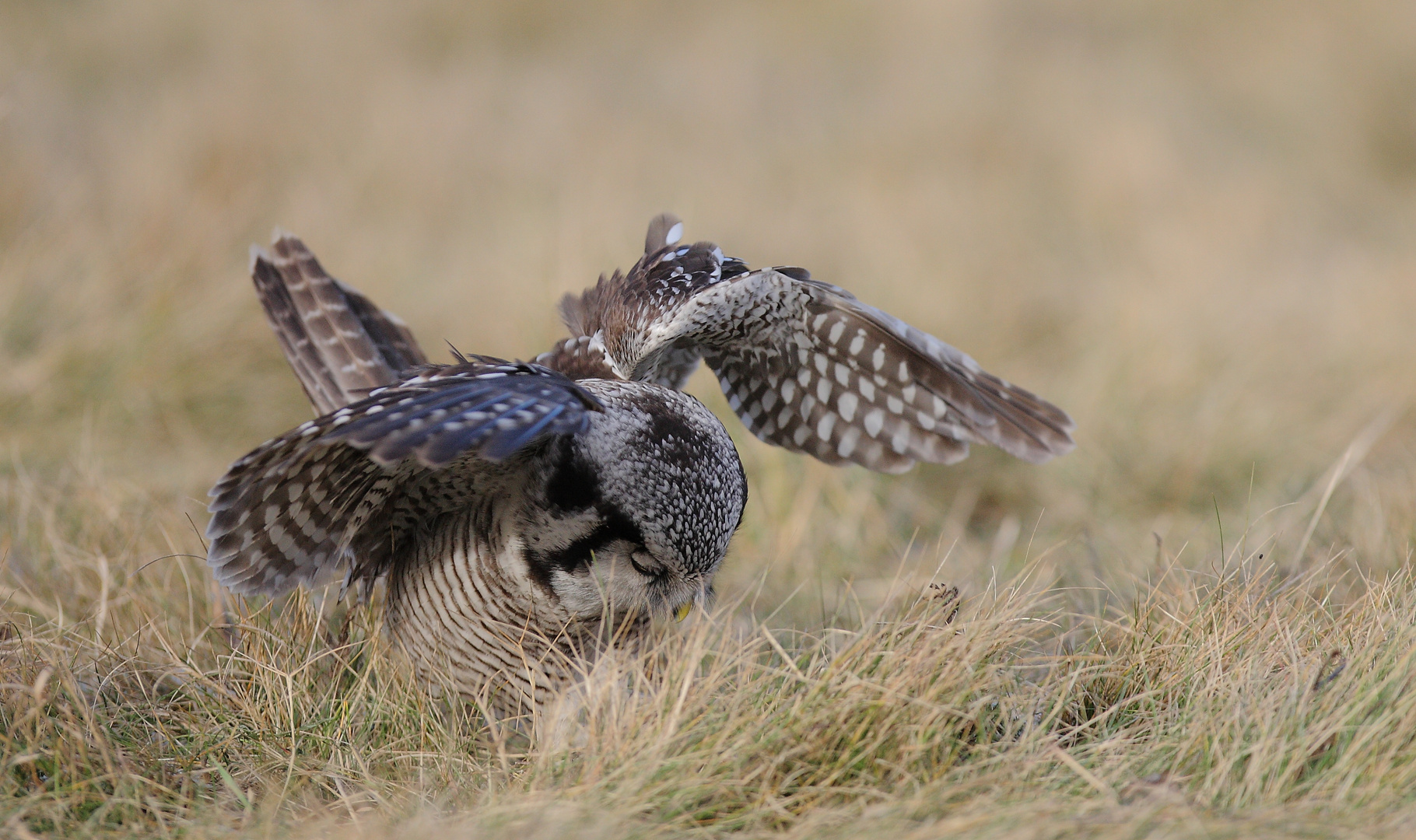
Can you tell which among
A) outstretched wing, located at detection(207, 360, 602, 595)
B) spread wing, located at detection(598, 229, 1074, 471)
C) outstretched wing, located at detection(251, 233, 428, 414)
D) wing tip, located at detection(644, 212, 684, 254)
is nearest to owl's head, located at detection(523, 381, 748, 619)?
outstretched wing, located at detection(207, 360, 602, 595)

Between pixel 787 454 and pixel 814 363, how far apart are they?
5.09ft

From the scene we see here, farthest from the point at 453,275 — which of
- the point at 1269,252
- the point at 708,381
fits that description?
the point at 1269,252

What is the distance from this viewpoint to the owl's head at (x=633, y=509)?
260 cm

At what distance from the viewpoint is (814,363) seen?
348cm

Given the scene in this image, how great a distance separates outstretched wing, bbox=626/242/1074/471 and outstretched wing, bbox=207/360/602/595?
2.06 feet

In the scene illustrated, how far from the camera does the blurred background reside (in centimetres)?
471

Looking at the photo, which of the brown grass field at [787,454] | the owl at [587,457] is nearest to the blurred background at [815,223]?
the brown grass field at [787,454]

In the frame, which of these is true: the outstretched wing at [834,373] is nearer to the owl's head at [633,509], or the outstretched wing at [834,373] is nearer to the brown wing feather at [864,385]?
the brown wing feather at [864,385]

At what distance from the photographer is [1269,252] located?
28.0ft

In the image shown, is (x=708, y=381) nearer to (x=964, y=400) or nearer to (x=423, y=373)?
(x=964, y=400)

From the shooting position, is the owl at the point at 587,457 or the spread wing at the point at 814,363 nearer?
the owl at the point at 587,457

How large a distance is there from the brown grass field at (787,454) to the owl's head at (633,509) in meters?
0.18

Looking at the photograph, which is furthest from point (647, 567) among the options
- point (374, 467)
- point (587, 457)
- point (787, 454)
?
point (787, 454)

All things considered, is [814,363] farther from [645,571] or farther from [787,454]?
[787,454]
